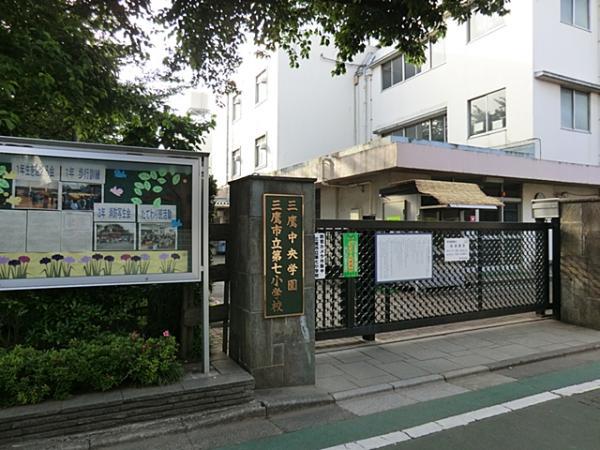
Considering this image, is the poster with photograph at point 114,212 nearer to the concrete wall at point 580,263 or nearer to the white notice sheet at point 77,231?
the white notice sheet at point 77,231

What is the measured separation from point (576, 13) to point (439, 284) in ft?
44.2

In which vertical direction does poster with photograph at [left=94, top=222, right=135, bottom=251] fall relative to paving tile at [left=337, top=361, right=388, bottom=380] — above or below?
above

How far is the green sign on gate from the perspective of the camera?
5.78 meters

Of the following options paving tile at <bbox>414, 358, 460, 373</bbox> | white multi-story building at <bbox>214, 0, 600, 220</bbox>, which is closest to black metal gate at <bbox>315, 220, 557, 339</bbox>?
paving tile at <bbox>414, 358, 460, 373</bbox>

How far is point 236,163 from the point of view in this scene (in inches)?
906

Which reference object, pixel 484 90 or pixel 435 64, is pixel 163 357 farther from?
pixel 435 64

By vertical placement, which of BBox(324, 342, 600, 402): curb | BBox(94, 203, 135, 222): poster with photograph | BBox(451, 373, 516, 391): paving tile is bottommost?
BBox(451, 373, 516, 391): paving tile

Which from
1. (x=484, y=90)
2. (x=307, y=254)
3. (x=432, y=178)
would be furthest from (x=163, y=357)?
(x=484, y=90)

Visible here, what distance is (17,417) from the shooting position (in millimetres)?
3244

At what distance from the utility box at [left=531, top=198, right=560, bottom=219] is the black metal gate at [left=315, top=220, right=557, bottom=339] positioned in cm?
28

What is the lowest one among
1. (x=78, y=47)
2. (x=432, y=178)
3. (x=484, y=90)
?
(x=432, y=178)

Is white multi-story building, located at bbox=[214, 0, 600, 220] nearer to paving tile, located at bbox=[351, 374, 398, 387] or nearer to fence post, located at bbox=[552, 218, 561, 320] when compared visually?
fence post, located at bbox=[552, 218, 561, 320]

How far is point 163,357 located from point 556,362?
513 centimetres

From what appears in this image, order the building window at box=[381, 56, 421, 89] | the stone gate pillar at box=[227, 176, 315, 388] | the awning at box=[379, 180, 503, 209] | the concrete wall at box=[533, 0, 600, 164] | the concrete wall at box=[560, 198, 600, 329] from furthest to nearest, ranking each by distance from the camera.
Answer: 1. the building window at box=[381, 56, 421, 89]
2. the concrete wall at box=[533, 0, 600, 164]
3. the awning at box=[379, 180, 503, 209]
4. the concrete wall at box=[560, 198, 600, 329]
5. the stone gate pillar at box=[227, 176, 315, 388]
